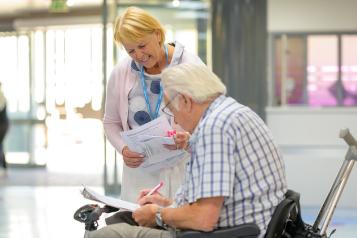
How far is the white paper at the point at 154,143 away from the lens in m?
3.18

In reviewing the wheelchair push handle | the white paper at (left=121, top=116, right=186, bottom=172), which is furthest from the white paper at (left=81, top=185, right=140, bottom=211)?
the wheelchair push handle

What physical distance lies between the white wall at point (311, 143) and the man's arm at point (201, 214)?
6024 millimetres

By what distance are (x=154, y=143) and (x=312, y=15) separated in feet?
19.0

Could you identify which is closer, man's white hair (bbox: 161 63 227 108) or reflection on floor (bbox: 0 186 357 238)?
man's white hair (bbox: 161 63 227 108)

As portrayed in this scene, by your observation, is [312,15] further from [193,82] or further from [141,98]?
[193,82]

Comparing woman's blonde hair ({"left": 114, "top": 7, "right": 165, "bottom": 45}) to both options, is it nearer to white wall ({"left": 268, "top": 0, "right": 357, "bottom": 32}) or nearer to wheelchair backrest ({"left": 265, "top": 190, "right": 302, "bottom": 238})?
wheelchair backrest ({"left": 265, "top": 190, "right": 302, "bottom": 238})

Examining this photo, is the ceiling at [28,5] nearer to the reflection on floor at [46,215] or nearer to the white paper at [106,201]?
the reflection on floor at [46,215]

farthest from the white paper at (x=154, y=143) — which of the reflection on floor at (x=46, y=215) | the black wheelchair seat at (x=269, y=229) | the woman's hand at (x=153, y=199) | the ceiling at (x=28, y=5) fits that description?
the ceiling at (x=28, y=5)

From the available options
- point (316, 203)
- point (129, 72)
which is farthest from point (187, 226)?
point (316, 203)

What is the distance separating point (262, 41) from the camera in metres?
8.63

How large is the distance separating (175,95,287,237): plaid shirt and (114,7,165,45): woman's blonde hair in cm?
63

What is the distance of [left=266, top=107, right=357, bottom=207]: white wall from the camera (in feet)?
27.7

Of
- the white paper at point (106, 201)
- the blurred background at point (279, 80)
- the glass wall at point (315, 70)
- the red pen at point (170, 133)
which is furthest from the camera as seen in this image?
the glass wall at point (315, 70)

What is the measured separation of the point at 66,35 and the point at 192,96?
1564 cm
